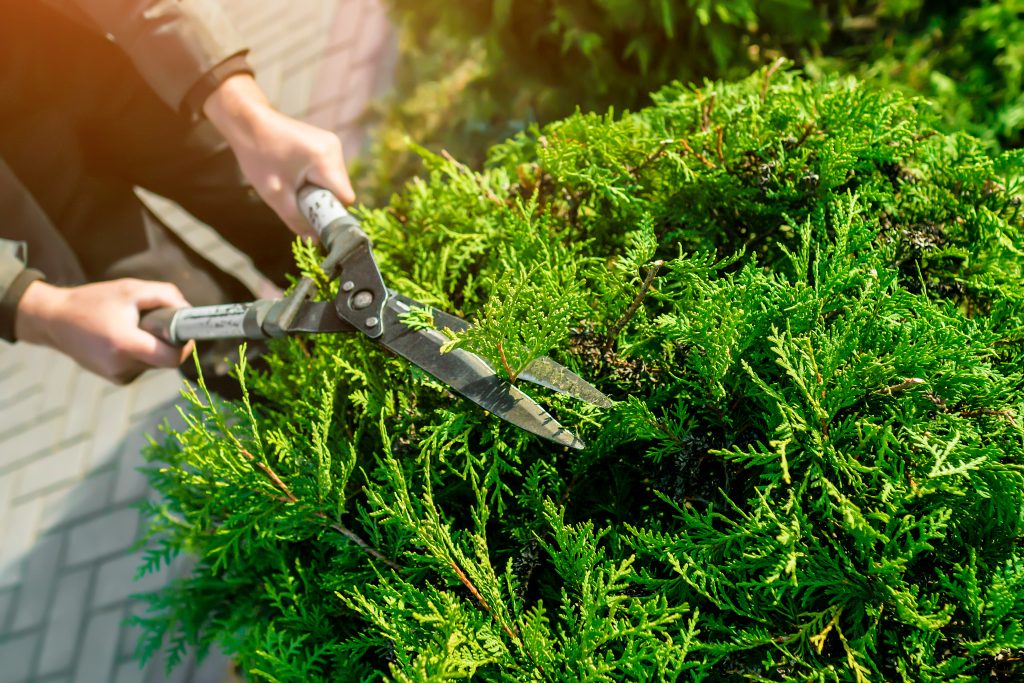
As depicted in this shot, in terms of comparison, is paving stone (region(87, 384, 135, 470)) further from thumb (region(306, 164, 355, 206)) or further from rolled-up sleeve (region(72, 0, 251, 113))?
thumb (region(306, 164, 355, 206))

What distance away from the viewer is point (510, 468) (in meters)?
1.40

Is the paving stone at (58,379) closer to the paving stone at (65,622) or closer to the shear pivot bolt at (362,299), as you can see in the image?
the paving stone at (65,622)

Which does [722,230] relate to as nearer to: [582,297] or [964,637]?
[582,297]

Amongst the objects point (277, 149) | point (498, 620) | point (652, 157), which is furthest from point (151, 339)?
point (652, 157)

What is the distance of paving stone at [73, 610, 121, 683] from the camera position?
3.71m

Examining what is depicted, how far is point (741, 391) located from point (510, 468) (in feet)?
1.64

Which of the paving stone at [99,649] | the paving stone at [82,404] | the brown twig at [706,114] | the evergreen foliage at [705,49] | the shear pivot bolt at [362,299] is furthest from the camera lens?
the paving stone at [82,404]

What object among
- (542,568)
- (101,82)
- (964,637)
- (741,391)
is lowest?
(964,637)

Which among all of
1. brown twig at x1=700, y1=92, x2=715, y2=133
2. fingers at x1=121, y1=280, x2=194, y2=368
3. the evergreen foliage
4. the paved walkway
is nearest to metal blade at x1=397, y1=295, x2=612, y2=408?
brown twig at x1=700, y1=92, x2=715, y2=133

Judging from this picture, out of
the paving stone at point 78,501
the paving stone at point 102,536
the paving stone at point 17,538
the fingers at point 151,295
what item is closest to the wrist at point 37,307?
the fingers at point 151,295

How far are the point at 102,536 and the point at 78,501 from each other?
14.0 inches

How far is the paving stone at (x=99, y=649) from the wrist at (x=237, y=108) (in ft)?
9.31

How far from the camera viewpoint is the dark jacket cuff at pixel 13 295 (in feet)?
7.47

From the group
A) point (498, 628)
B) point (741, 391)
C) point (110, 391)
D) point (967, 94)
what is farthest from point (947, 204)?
point (110, 391)
